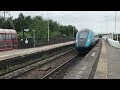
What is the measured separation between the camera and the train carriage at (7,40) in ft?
112

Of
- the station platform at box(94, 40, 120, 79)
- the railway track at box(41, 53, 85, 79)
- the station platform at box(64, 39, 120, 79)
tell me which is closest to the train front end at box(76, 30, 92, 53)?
the station platform at box(94, 40, 120, 79)

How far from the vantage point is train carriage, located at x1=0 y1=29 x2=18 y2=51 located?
112 feet

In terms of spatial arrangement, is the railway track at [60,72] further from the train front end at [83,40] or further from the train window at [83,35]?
the train window at [83,35]

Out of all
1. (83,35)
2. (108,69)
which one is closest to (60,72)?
(108,69)

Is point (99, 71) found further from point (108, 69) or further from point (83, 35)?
point (83, 35)

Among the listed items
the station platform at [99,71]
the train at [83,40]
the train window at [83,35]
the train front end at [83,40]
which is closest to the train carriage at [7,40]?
the train at [83,40]

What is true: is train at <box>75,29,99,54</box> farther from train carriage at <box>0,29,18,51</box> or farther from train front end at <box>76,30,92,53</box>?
train carriage at <box>0,29,18,51</box>

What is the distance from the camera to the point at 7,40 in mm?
35844
